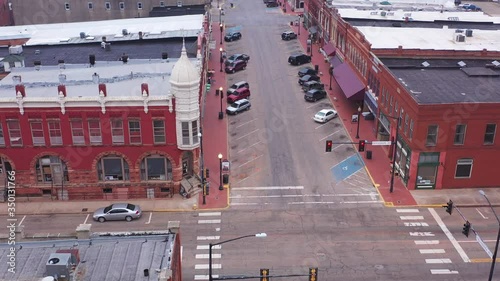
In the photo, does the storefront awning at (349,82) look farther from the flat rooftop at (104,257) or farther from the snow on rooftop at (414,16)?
the flat rooftop at (104,257)

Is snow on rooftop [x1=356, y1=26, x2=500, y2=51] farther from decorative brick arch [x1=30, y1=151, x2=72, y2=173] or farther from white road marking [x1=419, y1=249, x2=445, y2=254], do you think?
decorative brick arch [x1=30, y1=151, x2=72, y2=173]

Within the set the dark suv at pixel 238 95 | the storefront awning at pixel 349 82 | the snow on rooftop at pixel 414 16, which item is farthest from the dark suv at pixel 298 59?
the dark suv at pixel 238 95

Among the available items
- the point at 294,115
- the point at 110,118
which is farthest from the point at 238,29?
the point at 110,118

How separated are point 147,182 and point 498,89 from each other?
35422 millimetres

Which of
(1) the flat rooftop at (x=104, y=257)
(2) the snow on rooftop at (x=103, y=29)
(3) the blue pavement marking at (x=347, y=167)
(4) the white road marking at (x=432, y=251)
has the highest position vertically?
(2) the snow on rooftop at (x=103, y=29)

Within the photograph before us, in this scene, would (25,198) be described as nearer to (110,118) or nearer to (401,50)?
(110,118)

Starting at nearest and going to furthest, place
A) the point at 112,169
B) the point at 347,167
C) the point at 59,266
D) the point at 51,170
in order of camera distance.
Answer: the point at 59,266 < the point at 51,170 < the point at 112,169 < the point at 347,167

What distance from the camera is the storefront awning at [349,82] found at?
71.1 meters

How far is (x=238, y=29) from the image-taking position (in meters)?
118

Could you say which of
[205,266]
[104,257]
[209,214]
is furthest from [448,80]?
[104,257]

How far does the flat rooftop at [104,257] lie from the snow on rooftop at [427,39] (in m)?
47.3

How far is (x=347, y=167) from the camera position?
58.1 m

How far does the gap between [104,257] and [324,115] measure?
44400 millimetres

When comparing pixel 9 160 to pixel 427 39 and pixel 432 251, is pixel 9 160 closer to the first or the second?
pixel 432 251
